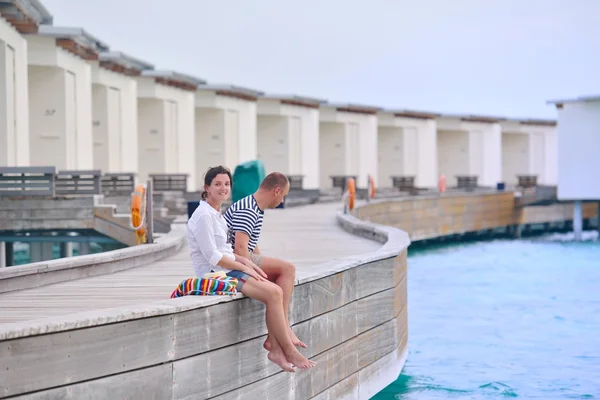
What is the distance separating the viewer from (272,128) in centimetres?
5012

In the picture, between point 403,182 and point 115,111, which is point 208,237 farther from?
point 403,182

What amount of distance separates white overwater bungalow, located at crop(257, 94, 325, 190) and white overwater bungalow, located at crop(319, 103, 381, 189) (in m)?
3.65

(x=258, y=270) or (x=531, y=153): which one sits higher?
(x=531, y=153)

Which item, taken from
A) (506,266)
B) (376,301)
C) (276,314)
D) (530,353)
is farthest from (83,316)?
(506,266)

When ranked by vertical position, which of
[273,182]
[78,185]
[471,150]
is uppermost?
[471,150]

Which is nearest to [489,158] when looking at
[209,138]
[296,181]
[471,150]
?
[471,150]

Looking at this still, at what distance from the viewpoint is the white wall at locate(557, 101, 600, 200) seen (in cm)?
4416

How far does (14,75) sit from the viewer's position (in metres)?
24.3

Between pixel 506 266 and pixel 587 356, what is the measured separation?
18852 mm

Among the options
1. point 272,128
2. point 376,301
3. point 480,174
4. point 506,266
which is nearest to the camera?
point 376,301

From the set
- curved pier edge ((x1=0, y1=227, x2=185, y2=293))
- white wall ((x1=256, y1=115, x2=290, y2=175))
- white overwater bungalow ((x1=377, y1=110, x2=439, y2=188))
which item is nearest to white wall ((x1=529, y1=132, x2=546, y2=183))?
white overwater bungalow ((x1=377, y1=110, x2=439, y2=188))

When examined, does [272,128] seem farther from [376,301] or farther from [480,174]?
[376,301]

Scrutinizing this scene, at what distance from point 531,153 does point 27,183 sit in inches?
2088

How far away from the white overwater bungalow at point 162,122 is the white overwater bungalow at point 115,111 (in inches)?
69.3
